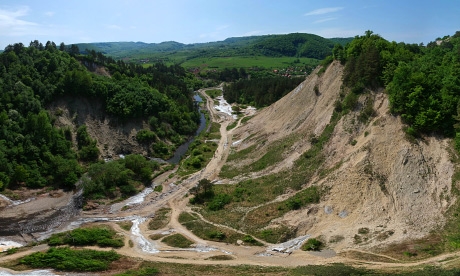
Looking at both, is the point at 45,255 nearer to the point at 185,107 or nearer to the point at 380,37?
the point at 380,37

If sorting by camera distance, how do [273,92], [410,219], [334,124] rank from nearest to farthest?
[410,219] → [334,124] → [273,92]

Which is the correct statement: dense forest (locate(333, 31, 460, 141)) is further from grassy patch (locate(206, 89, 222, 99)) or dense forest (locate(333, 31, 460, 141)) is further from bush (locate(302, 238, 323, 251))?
grassy patch (locate(206, 89, 222, 99))

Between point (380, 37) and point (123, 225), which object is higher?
point (380, 37)

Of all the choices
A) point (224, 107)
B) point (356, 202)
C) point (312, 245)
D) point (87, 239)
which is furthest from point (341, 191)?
point (224, 107)

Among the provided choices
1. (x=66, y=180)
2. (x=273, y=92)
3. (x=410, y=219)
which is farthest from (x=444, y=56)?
(x=273, y=92)

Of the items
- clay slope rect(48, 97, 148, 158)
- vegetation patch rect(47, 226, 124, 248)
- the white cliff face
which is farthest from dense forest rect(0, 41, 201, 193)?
vegetation patch rect(47, 226, 124, 248)

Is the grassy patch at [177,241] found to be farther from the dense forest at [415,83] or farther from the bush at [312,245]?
the dense forest at [415,83]

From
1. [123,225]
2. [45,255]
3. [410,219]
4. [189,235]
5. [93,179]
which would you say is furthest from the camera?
[93,179]
